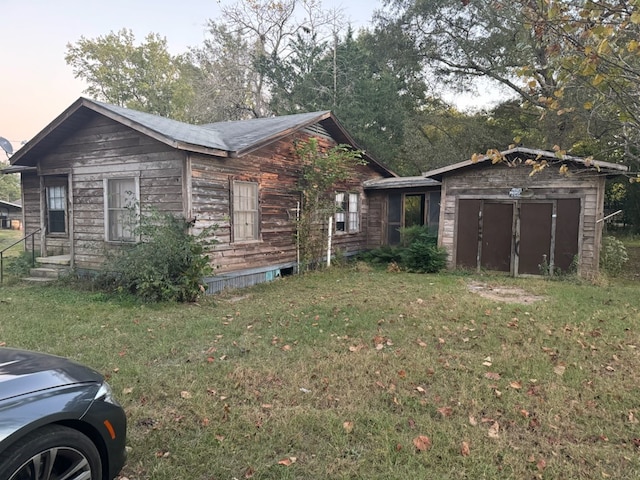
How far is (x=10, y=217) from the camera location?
36094mm

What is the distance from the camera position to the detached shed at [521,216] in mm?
9883

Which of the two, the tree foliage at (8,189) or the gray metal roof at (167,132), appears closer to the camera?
the gray metal roof at (167,132)

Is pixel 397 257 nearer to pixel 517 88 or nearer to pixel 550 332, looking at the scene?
pixel 550 332

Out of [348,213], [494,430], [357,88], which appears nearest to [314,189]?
[348,213]

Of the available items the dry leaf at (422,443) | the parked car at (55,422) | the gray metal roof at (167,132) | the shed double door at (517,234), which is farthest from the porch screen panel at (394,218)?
the parked car at (55,422)

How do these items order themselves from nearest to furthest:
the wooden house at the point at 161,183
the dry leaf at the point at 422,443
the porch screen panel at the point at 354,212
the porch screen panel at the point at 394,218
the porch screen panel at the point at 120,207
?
the dry leaf at the point at 422,443 < the wooden house at the point at 161,183 < the porch screen panel at the point at 120,207 < the porch screen panel at the point at 354,212 < the porch screen panel at the point at 394,218

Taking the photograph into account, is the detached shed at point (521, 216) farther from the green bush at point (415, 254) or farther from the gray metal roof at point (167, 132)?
the gray metal roof at point (167, 132)

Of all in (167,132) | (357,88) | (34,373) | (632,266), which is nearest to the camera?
(34,373)

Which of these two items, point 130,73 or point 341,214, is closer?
point 341,214

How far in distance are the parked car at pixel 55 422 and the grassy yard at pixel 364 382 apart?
1.76 feet

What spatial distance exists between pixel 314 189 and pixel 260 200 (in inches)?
79.7

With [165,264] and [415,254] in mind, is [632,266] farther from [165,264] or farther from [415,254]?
[165,264]

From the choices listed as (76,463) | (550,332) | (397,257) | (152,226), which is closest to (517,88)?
(397,257)

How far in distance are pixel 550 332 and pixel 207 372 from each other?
457 centimetres
